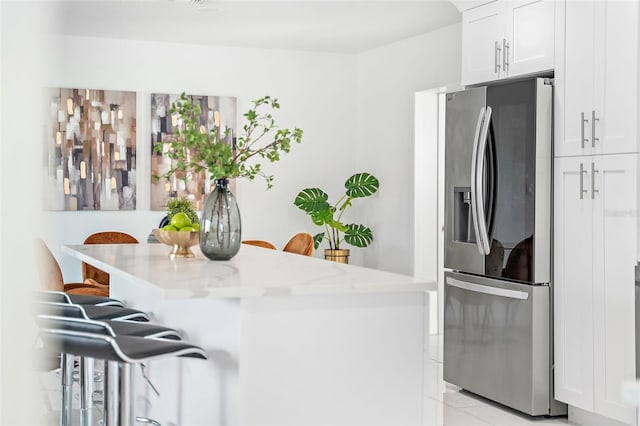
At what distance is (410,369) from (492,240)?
208cm

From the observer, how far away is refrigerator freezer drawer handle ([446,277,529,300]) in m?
4.13

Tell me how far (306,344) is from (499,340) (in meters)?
2.32

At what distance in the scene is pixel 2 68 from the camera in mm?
706

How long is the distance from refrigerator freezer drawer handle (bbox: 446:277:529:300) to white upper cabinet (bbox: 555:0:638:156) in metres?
0.77

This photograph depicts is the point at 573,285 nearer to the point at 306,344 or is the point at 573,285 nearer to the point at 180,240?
the point at 180,240

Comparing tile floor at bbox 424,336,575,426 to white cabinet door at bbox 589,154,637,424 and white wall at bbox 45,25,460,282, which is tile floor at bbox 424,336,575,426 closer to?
white cabinet door at bbox 589,154,637,424

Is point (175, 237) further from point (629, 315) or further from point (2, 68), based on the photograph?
point (2, 68)

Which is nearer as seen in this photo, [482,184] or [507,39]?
[482,184]

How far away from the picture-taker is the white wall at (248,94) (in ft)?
22.0

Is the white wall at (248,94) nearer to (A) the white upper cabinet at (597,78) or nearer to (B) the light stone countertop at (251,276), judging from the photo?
(B) the light stone countertop at (251,276)

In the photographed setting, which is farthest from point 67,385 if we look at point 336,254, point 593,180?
point 336,254

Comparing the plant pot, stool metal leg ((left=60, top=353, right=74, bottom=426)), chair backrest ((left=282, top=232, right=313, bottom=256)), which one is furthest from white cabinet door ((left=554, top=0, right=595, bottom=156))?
the plant pot

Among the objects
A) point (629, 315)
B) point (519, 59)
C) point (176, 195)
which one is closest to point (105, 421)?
point (629, 315)

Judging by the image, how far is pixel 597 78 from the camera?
3779 mm
